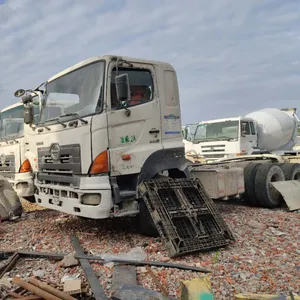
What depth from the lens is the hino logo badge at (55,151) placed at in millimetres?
5454

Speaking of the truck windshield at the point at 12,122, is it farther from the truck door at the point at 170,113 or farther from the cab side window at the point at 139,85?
the truck door at the point at 170,113

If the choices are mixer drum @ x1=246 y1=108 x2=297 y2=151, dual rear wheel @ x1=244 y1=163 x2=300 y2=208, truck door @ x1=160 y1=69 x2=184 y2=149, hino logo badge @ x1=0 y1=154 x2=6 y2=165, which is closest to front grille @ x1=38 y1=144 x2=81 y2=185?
truck door @ x1=160 y1=69 x2=184 y2=149

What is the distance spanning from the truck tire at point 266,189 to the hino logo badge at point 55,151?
4.69 m

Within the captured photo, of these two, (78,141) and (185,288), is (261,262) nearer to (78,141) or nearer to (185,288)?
(185,288)

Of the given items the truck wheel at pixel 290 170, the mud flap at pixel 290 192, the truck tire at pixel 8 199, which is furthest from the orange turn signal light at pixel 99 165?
the truck wheel at pixel 290 170

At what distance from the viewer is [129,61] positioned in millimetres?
5332

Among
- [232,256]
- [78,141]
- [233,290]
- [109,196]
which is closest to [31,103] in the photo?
[78,141]

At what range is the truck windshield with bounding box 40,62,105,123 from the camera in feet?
16.6

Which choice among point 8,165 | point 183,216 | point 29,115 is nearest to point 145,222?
point 183,216

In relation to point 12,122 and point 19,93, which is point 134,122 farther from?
point 12,122

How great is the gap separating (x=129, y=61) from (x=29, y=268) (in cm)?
316

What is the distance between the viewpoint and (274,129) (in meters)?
14.4

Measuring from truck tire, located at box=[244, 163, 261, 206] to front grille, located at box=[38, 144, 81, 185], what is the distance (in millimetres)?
4610

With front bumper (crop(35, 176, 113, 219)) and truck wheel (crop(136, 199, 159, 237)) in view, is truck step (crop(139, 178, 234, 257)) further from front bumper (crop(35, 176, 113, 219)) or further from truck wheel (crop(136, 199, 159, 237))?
front bumper (crop(35, 176, 113, 219))
